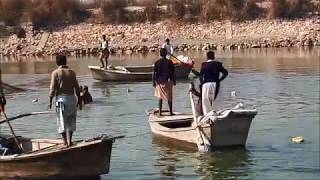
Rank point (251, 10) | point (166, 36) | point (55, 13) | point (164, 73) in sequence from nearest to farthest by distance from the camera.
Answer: point (164, 73), point (166, 36), point (251, 10), point (55, 13)

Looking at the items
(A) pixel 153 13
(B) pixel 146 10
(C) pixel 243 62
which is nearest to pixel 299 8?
(A) pixel 153 13

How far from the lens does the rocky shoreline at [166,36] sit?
5916cm

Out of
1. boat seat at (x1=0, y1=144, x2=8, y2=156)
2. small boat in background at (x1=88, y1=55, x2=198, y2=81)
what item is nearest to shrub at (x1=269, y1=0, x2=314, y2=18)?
small boat in background at (x1=88, y1=55, x2=198, y2=81)

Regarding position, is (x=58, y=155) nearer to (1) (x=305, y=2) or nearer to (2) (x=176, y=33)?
(2) (x=176, y=33)

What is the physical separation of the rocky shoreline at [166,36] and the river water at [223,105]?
20.2m

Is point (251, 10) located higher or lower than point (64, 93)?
higher

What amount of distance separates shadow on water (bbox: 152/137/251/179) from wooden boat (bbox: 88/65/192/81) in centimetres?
1552

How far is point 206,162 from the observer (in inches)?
578

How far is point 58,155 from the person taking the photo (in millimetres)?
12656

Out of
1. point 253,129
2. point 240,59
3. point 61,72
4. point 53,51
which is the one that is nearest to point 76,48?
point 53,51

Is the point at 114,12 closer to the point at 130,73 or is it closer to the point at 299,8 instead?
the point at 299,8

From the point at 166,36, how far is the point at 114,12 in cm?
788

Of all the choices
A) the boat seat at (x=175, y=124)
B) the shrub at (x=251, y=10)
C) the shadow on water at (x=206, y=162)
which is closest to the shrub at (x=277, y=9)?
the shrub at (x=251, y=10)

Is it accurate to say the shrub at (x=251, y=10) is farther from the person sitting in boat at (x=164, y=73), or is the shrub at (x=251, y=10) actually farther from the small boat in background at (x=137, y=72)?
the person sitting in boat at (x=164, y=73)
